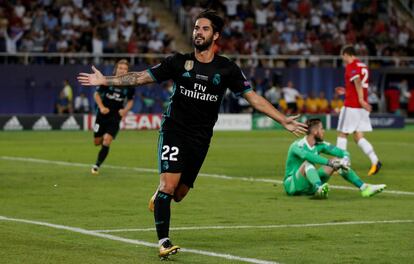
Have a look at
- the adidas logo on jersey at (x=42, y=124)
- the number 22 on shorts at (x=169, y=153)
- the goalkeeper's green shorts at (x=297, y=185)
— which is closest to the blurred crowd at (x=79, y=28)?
the adidas logo on jersey at (x=42, y=124)

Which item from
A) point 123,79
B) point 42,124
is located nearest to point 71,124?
point 42,124

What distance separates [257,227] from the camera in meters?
12.5

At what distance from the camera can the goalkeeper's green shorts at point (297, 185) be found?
1596 centimetres

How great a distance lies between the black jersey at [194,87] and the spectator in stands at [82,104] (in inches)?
1280

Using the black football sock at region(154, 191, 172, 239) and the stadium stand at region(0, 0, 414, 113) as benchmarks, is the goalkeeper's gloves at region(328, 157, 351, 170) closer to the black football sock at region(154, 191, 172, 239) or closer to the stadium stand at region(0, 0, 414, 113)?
the black football sock at region(154, 191, 172, 239)

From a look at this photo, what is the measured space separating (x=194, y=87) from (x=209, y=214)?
151 inches

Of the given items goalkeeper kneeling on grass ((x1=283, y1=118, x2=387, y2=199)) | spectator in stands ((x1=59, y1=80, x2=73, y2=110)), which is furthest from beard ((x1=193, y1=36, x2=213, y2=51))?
spectator in stands ((x1=59, y1=80, x2=73, y2=110))

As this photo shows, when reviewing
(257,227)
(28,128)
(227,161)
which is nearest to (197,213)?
(257,227)

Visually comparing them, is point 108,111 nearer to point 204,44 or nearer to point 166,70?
point 166,70

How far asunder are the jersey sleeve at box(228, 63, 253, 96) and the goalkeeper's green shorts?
17.6 feet

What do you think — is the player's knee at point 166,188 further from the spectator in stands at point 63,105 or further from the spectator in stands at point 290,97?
the spectator in stands at point 290,97

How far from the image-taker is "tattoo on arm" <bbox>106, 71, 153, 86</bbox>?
10.6 m

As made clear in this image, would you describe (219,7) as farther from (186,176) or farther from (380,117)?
(186,176)

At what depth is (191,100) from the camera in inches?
412
